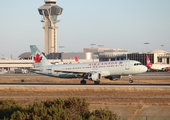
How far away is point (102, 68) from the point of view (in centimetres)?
6700

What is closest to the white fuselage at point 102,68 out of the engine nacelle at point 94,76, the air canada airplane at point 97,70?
the air canada airplane at point 97,70

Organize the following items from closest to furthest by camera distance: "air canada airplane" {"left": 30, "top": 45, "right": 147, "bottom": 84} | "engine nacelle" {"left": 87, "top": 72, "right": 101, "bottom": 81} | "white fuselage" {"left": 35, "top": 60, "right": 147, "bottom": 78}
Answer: "engine nacelle" {"left": 87, "top": 72, "right": 101, "bottom": 81}, "air canada airplane" {"left": 30, "top": 45, "right": 147, "bottom": 84}, "white fuselage" {"left": 35, "top": 60, "right": 147, "bottom": 78}

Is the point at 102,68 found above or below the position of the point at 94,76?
above

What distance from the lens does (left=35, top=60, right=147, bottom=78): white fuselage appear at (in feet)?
217

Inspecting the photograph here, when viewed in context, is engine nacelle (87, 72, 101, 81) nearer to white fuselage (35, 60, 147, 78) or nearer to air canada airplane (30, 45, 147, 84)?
air canada airplane (30, 45, 147, 84)

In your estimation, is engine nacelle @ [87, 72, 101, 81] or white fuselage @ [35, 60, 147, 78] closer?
engine nacelle @ [87, 72, 101, 81]

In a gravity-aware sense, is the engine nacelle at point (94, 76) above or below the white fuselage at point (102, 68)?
below

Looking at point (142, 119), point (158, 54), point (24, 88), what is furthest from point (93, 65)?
point (158, 54)

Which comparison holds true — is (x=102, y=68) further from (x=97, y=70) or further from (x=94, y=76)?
(x=94, y=76)

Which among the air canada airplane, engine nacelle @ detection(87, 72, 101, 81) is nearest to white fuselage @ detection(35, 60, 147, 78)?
the air canada airplane

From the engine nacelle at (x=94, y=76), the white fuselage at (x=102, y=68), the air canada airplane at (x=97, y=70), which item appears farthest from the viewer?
the white fuselage at (x=102, y=68)

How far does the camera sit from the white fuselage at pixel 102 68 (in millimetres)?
66188

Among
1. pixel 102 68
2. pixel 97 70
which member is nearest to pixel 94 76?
pixel 97 70

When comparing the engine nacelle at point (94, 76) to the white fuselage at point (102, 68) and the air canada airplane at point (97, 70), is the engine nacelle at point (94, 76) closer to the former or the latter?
the air canada airplane at point (97, 70)
